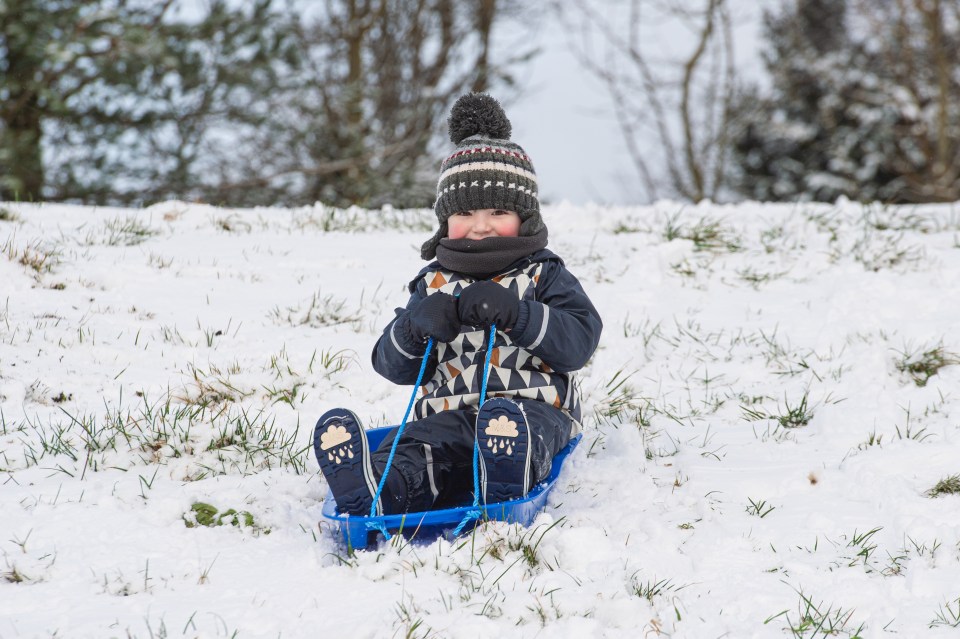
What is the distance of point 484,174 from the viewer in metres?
3.18

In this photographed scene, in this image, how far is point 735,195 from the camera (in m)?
21.3

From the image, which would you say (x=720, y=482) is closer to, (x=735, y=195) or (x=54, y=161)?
(x=54, y=161)

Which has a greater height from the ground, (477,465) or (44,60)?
(44,60)

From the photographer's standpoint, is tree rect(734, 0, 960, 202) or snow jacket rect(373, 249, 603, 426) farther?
tree rect(734, 0, 960, 202)

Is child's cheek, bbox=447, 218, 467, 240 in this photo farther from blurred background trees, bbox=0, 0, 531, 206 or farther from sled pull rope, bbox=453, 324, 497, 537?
blurred background trees, bbox=0, 0, 531, 206

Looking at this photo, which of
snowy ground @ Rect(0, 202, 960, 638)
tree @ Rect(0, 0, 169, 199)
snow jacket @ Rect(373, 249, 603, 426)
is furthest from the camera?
tree @ Rect(0, 0, 169, 199)

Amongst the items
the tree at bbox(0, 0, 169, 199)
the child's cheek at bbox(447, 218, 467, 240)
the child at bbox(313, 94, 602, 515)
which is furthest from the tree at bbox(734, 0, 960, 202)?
the child's cheek at bbox(447, 218, 467, 240)

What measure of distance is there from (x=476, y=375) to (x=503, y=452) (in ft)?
1.80

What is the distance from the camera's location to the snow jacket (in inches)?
113

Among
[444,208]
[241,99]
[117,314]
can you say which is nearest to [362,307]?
[117,314]

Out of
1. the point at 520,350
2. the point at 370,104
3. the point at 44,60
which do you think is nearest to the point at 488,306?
the point at 520,350

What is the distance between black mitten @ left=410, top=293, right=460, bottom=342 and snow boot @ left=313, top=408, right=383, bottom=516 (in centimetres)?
44

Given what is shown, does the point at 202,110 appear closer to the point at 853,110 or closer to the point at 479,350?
the point at 479,350

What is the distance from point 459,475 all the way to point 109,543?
3.76ft
